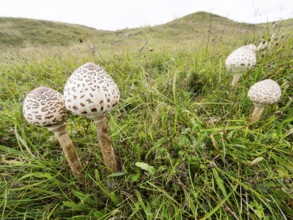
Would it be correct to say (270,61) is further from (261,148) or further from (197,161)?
(197,161)

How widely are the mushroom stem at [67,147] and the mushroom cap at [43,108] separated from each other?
14 cm

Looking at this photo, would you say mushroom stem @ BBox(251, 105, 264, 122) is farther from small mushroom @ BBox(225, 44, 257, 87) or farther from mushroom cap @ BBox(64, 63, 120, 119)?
mushroom cap @ BBox(64, 63, 120, 119)

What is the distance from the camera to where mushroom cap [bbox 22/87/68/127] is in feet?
4.95

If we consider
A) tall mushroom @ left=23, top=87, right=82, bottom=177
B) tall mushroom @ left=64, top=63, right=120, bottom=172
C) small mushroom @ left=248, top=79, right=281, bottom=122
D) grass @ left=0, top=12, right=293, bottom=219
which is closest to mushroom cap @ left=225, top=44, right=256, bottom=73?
grass @ left=0, top=12, right=293, bottom=219

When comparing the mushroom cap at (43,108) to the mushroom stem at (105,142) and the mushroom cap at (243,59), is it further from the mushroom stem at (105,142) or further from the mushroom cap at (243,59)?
the mushroom cap at (243,59)

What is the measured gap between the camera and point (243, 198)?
1.65m

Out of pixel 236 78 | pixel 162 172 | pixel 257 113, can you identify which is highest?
pixel 236 78

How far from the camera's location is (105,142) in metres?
1.76

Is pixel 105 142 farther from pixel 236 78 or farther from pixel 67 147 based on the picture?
pixel 236 78

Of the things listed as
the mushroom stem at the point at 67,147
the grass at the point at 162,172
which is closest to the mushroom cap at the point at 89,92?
the mushroom stem at the point at 67,147

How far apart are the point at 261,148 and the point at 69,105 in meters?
1.76

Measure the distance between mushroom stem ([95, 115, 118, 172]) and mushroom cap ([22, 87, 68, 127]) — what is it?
0.32 meters

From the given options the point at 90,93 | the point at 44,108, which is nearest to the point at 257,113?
the point at 90,93

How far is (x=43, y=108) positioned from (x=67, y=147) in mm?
434
